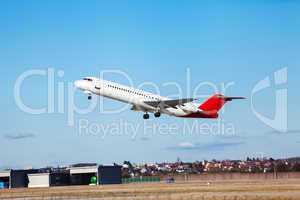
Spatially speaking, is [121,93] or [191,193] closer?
[191,193]

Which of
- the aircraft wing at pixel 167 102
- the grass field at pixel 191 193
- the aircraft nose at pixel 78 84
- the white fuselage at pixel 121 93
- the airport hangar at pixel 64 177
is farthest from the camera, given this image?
the airport hangar at pixel 64 177

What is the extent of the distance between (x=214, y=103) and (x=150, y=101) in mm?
13127

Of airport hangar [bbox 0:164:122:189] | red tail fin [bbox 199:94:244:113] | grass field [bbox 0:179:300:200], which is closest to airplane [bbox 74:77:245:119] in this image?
red tail fin [bbox 199:94:244:113]

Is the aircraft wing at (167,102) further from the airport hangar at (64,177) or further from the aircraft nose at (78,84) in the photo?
the airport hangar at (64,177)

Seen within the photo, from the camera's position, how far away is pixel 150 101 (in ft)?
317

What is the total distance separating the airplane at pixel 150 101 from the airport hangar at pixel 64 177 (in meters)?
58.3

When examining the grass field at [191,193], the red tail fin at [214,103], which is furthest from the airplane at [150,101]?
the grass field at [191,193]

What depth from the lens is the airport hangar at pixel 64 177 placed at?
513ft

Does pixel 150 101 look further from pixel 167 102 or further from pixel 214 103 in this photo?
pixel 214 103

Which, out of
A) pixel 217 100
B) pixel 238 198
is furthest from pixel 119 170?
pixel 238 198

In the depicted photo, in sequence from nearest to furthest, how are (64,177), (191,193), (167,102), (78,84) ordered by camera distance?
(191,193) < (78,84) < (167,102) < (64,177)

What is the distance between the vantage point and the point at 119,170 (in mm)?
162125

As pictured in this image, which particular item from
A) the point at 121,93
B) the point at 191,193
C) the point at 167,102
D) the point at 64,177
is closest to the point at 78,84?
the point at 121,93

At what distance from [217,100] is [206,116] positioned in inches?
155
